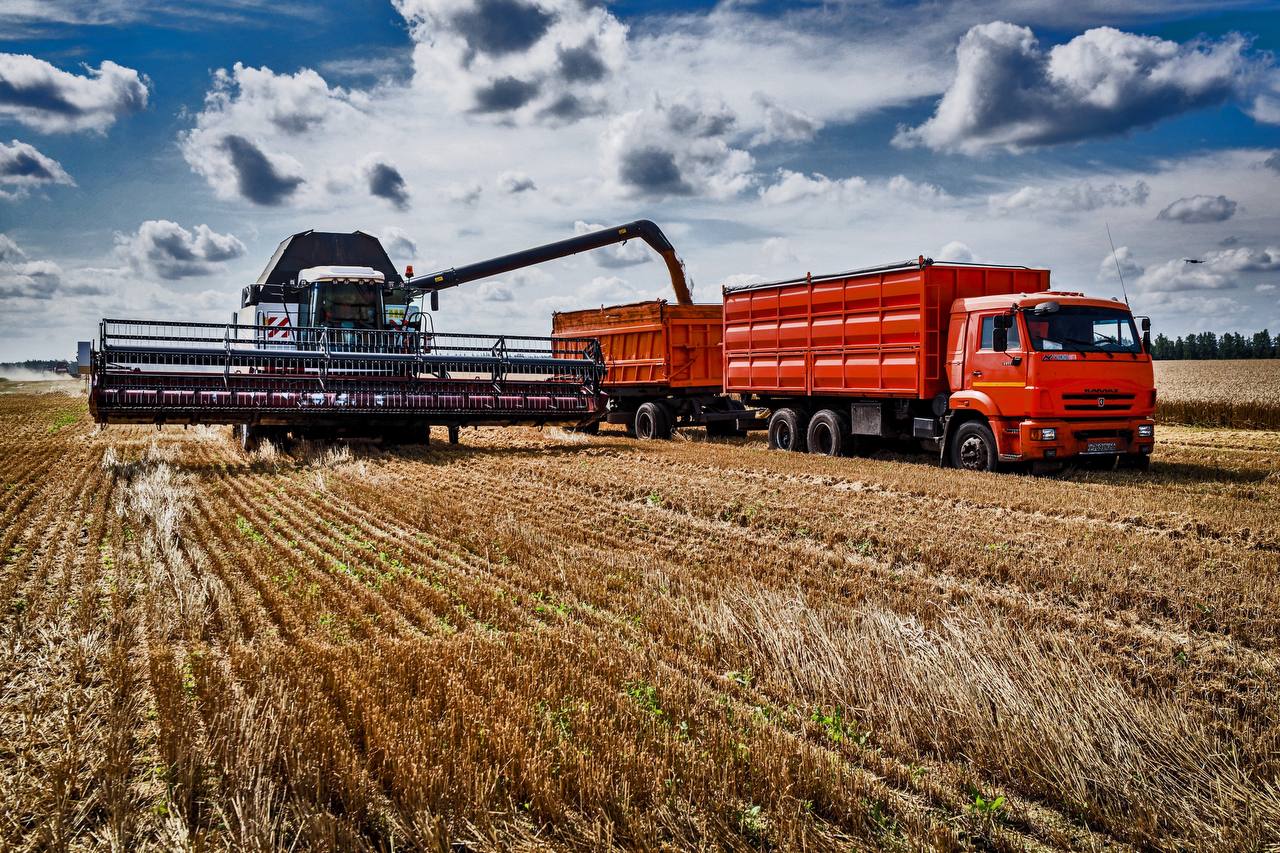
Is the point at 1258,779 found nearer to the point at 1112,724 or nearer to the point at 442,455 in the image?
the point at 1112,724

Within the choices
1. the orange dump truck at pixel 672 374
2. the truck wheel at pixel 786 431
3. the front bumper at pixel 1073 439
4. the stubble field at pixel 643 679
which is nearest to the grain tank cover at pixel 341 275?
the orange dump truck at pixel 672 374

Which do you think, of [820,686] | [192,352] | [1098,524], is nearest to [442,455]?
[192,352]

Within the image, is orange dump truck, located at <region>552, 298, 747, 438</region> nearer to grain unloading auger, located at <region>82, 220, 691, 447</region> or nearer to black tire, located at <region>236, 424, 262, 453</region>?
grain unloading auger, located at <region>82, 220, 691, 447</region>

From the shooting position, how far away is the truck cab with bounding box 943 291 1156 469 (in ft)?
41.3

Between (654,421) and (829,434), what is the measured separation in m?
4.34

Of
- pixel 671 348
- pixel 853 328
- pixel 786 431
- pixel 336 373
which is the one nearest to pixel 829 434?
pixel 786 431

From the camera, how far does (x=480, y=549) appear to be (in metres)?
8.10

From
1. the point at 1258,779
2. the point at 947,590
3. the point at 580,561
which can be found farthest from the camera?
the point at 580,561

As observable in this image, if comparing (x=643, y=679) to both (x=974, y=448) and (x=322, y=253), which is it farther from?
(x=322, y=253)

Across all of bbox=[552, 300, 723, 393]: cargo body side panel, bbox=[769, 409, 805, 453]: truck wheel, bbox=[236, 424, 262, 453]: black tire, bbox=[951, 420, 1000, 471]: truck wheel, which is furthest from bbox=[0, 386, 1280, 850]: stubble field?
bbox=[552, 300, 723, 393]: cargo body side panel

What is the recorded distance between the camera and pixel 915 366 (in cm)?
1434

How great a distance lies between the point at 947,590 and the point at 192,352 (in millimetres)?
12461

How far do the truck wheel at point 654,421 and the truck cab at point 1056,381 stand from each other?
720cm

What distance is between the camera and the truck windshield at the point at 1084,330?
42.0 ft
